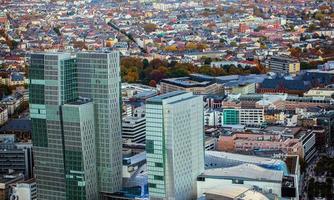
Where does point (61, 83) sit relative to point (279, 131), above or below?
above

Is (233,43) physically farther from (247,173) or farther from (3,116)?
(247,173)

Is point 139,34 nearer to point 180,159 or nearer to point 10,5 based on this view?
point 10,5

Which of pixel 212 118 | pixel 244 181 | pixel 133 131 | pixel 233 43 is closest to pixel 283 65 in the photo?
pixel 233 43

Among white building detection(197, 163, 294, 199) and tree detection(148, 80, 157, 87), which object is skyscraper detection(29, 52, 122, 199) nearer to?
white building detection(197, 163, 294, 199)

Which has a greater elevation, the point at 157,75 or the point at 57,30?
the point at 57,30

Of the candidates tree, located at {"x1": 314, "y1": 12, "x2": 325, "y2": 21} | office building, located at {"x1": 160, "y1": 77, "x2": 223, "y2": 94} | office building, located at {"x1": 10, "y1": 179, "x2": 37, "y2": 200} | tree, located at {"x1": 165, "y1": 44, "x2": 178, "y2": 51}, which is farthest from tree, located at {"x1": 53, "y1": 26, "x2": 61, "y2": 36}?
office building, located at {"x1": 10, "y1": 179, "x2": 37, "y2": 200}

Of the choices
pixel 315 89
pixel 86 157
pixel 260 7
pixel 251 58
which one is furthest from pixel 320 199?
pixel 260 7
